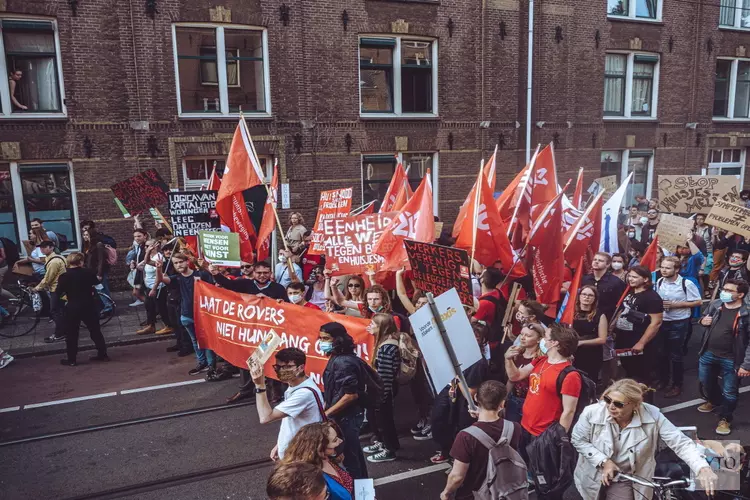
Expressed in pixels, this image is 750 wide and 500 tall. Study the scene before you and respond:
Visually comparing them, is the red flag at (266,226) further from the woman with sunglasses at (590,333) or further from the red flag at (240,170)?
the woman with sunglasses at (590,333)

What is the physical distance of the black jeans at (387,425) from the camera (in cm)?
554

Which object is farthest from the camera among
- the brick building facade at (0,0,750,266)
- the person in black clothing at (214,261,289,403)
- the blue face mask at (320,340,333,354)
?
the brick building facade at (0,0,750,266)

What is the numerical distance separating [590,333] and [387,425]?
236 centimetres

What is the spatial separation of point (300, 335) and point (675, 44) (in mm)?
19173

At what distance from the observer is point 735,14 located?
68.7 feet

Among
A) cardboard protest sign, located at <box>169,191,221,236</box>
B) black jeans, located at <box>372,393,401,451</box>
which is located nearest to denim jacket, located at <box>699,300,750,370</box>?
black jeans, located at <box>372,393,401,451</box>

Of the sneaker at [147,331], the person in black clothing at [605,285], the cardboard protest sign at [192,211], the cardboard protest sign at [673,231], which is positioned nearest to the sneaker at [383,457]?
the person in black clothing at [605,285]

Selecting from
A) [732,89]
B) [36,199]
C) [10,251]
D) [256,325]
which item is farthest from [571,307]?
[732,89]

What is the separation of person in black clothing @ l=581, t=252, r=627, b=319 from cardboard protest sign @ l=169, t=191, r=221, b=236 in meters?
5.86

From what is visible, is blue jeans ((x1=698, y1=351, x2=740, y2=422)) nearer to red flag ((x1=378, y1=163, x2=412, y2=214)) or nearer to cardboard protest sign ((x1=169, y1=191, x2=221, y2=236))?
red flag ((x1=378, y1=163, x2=412, y2=214))

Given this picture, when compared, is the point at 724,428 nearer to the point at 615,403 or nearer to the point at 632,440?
the point at 632,440

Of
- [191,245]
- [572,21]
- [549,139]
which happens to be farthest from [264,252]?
[572,21]

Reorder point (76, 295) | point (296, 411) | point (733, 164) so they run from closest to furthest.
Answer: point (296, 411)
point (76, 295)
point (733, 164)

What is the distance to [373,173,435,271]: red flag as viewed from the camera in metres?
7.35
